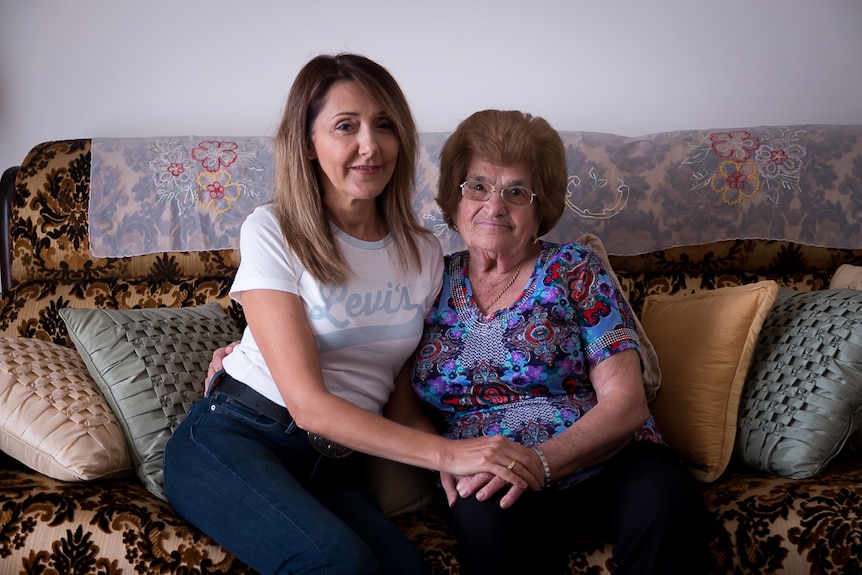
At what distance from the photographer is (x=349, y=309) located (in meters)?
1.60

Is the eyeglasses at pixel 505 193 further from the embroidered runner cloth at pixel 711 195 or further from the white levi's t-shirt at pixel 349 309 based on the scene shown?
the embroidered runner cloth at pixel 711 195

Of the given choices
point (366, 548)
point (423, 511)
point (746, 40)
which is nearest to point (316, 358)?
point (366, 548)

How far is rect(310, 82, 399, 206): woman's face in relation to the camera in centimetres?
162

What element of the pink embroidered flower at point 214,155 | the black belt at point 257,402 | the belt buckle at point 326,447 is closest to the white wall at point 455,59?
the pink embroidered flower at point 214,155

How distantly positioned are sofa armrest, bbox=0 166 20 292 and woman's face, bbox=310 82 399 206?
1096 mm

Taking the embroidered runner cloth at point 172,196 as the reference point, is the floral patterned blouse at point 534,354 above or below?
below

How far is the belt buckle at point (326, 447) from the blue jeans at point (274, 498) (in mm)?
18

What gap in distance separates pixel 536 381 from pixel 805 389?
0.60m

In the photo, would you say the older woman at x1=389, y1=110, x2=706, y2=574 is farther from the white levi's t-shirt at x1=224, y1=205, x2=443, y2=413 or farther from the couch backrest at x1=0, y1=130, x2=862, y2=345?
the couch backrest at x1=0, y1=130, x2=862, y2=345

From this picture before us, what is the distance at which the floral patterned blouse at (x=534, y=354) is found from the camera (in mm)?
1644

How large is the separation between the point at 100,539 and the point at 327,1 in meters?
1.82

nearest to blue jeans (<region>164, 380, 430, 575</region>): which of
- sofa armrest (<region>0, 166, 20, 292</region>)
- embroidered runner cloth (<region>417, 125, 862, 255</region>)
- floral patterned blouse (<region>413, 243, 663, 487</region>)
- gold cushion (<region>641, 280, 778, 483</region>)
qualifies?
floral patterned blouse (<region>413, 243, 663, 487</region>)

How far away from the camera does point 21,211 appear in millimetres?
2252

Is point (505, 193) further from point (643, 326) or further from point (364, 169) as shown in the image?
point (643, 326)
